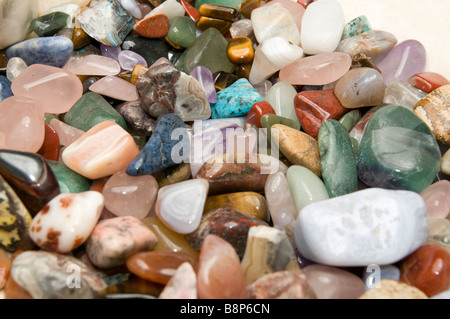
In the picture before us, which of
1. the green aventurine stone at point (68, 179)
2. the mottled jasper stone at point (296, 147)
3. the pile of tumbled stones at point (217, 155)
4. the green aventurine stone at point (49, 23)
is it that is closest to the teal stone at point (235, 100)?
the pile of tumbled stones at point (217, 155)

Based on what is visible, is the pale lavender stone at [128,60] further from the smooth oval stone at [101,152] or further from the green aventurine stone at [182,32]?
the smooth oval stone at [101,152]

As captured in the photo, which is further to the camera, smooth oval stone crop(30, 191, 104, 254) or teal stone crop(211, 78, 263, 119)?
teal stone crop(211, 78, 263, 119)

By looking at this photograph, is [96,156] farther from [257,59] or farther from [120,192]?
[257,59]

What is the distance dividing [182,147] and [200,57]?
315 mm

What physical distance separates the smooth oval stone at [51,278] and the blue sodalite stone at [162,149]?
0.20 m

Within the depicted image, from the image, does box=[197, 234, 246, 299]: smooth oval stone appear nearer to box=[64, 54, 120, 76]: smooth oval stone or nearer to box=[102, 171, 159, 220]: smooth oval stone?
box=[102, 171, 159, 220]: smooth oval stone

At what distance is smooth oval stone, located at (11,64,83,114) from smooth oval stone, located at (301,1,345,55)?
57 centimetres

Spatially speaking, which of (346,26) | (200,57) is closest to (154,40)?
(200,57)

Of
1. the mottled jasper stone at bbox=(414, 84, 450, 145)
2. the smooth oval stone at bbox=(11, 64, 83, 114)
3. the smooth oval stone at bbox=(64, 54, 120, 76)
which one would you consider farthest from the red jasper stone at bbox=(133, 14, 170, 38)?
the mottled jasper stone at bbox=(414, 84, 450, 145)

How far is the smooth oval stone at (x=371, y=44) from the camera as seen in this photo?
1003 millimetres

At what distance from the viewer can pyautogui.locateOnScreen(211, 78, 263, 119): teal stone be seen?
94 centimetres

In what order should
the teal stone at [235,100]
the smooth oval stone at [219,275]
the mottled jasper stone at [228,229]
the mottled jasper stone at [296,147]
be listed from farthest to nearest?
the teal stone at [235,100], the mottled jasper stone at [296,147], the mottled jasper stone at [228,229], the smooth oval stone at [219,275]

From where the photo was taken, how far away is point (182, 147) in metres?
0.81

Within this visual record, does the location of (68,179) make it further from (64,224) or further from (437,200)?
(437,200)
